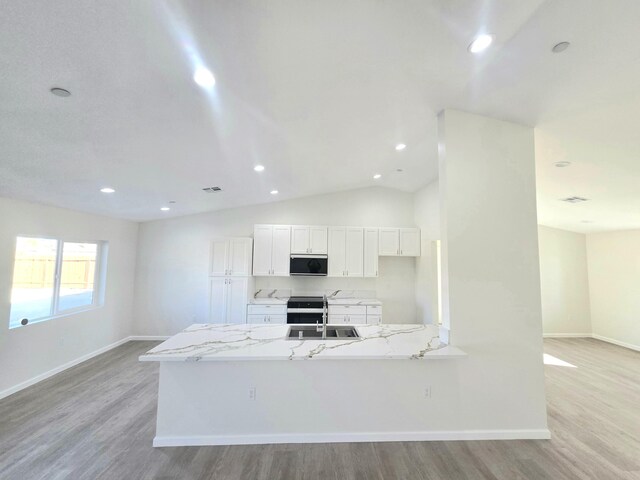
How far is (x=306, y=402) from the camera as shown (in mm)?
2486

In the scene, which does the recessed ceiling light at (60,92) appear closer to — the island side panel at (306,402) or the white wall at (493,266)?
the island side panel at (306,402)

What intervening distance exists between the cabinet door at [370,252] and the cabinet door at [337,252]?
414 mm

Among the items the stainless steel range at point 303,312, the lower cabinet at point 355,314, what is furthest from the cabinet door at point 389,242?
the stainless steel range at point 303,312

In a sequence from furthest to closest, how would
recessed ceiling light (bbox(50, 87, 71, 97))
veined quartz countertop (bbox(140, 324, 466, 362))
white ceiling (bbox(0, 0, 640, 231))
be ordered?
veined quartz countertop (bbox(140, 324, 466, 362)), recessed ceiling light (bbox(50, 87, 71, 97)), white ceiling (bbox(0, 0, 640, 231))

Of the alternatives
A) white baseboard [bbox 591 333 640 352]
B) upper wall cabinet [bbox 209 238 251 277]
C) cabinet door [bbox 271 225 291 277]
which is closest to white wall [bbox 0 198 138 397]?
upper wall cabinet [bbox 209 238 251 277]

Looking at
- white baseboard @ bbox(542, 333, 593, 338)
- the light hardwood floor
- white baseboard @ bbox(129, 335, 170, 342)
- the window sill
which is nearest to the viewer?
the light hardwood floor

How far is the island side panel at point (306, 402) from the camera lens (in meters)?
2.43

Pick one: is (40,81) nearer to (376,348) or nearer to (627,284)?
(376,348)

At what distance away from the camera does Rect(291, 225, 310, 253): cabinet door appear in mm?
5355

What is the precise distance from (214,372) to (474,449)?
7.68 ft

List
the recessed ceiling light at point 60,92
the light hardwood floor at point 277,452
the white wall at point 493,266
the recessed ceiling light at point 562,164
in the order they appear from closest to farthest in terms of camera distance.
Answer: the recessed ceiling light at point 60,92, the light hardwood floor at point 277,452, the white wall at point 493,266, the recessed ceiling light at point 562,164

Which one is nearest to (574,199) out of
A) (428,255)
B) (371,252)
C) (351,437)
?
(428,255)

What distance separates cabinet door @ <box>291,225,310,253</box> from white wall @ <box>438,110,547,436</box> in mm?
2988

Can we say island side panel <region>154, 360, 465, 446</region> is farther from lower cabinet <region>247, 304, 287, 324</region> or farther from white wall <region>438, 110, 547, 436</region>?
lower cabinet <region>247, 304, 287, 324</region>
